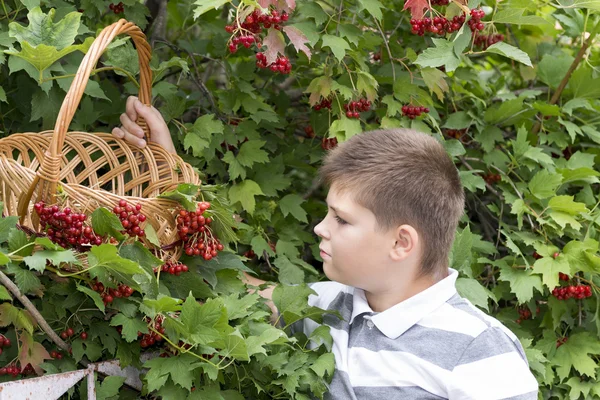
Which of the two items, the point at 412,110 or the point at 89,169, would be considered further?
the point at 412,110

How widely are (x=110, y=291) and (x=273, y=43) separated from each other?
35.4 inches

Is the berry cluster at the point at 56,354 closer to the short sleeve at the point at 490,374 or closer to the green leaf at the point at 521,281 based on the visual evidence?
the short sleeve at the point at 490,374

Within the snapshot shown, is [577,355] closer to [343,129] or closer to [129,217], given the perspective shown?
[343,129]

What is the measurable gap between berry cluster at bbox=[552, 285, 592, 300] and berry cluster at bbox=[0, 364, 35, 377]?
5.50 ft

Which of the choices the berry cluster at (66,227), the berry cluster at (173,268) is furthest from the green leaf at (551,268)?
the berry cluster at (66,227)

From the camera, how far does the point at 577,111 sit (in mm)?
3094

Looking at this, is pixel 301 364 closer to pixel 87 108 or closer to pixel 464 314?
pixel 464 314

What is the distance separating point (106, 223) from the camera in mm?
1750

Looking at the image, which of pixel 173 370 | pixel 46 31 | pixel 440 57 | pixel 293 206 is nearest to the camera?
pixel 173 370

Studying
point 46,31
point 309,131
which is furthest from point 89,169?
point 309,131

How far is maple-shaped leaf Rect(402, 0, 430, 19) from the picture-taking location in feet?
7.61

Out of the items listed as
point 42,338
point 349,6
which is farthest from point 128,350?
point 349,6

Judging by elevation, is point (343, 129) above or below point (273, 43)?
below

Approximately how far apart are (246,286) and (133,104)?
2.07 ft
